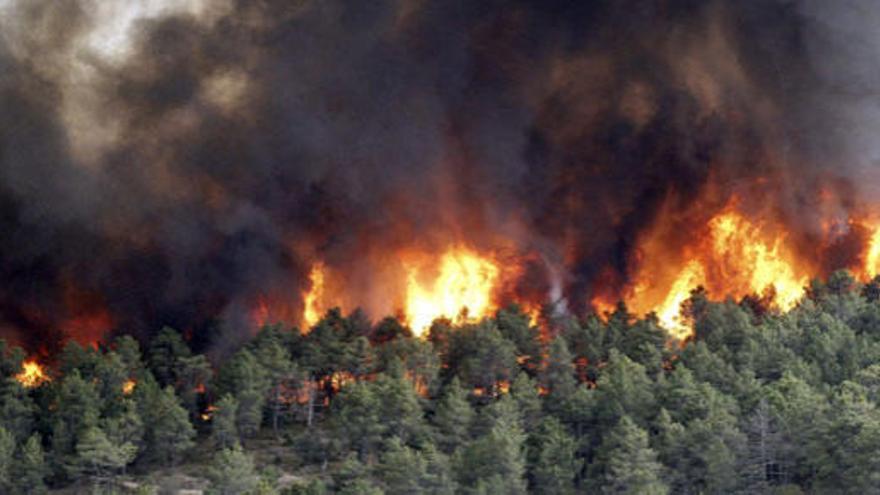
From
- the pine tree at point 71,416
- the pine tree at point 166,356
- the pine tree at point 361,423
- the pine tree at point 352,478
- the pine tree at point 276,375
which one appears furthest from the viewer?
the pine tree at point 166,356

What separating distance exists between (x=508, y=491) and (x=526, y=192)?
43.0 metres

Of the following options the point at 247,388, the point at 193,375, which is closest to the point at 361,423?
the point at 247,388

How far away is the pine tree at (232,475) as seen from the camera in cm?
4747

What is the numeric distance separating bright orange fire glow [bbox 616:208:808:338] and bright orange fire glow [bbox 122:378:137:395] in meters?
32.3

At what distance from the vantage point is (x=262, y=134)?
284 ft

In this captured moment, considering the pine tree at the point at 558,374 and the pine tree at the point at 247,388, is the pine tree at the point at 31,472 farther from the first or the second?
the pine tree at the point at 558,374

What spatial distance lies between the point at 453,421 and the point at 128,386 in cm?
1672

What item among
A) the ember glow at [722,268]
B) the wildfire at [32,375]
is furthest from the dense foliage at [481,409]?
the ember glow at [722,268]

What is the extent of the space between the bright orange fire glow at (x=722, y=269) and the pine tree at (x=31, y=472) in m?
40.2

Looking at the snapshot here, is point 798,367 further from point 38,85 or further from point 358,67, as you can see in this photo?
point 38,85

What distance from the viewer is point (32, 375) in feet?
227

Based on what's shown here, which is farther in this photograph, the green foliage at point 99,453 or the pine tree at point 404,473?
the green foliage at point 99,453

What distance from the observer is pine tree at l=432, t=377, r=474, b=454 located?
175 ft

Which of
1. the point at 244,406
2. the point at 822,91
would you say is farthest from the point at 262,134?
the point at 822,91
